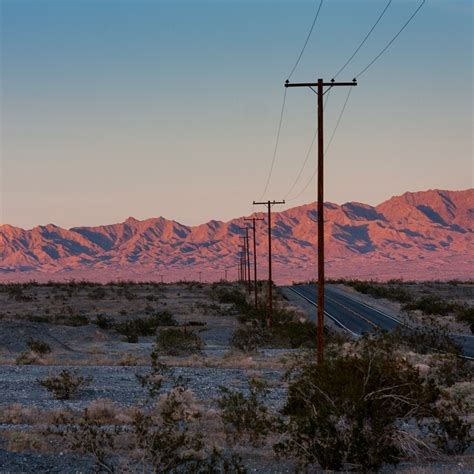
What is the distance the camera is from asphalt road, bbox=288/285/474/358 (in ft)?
151

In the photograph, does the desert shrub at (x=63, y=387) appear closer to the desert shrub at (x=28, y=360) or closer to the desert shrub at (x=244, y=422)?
the desert shrub at (x=244, y=422)

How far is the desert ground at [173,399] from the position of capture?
12523 mm

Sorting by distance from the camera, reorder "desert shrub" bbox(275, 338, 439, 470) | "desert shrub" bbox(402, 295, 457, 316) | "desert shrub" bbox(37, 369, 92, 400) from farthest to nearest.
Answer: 1. "desert shrub" bbox(402, 295, 457, 316)
2. "desert shrub" bbox(37, 369, 92, 400)
3. "desert shrub" bbox(275, 338, 439, 470)

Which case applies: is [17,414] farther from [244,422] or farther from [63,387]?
[244,422]

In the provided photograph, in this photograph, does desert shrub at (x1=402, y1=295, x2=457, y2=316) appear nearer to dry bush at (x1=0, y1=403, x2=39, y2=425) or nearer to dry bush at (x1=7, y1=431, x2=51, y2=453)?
dry bush at (x1=0, y1=403, x2=39, y2=425)

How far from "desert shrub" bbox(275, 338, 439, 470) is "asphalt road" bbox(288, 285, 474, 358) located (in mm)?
22644

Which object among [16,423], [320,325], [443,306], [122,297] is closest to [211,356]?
[320,325]

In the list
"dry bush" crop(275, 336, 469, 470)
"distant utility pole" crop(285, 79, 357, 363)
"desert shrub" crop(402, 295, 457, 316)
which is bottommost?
"desert shrub" crop(402, 295, 457, 316)

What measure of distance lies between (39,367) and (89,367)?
172cm

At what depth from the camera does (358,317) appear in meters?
62.2

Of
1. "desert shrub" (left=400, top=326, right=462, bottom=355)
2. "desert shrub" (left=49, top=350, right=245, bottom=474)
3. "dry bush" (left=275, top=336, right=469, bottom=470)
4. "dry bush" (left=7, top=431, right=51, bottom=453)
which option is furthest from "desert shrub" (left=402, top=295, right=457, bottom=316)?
"dry bush" (left=7, top=431, right=51, bottom=453)

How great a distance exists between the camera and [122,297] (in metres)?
86.1

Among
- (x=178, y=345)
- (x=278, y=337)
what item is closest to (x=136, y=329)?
(x=278, y=337)

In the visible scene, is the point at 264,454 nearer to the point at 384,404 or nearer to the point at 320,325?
the point at 384,404
